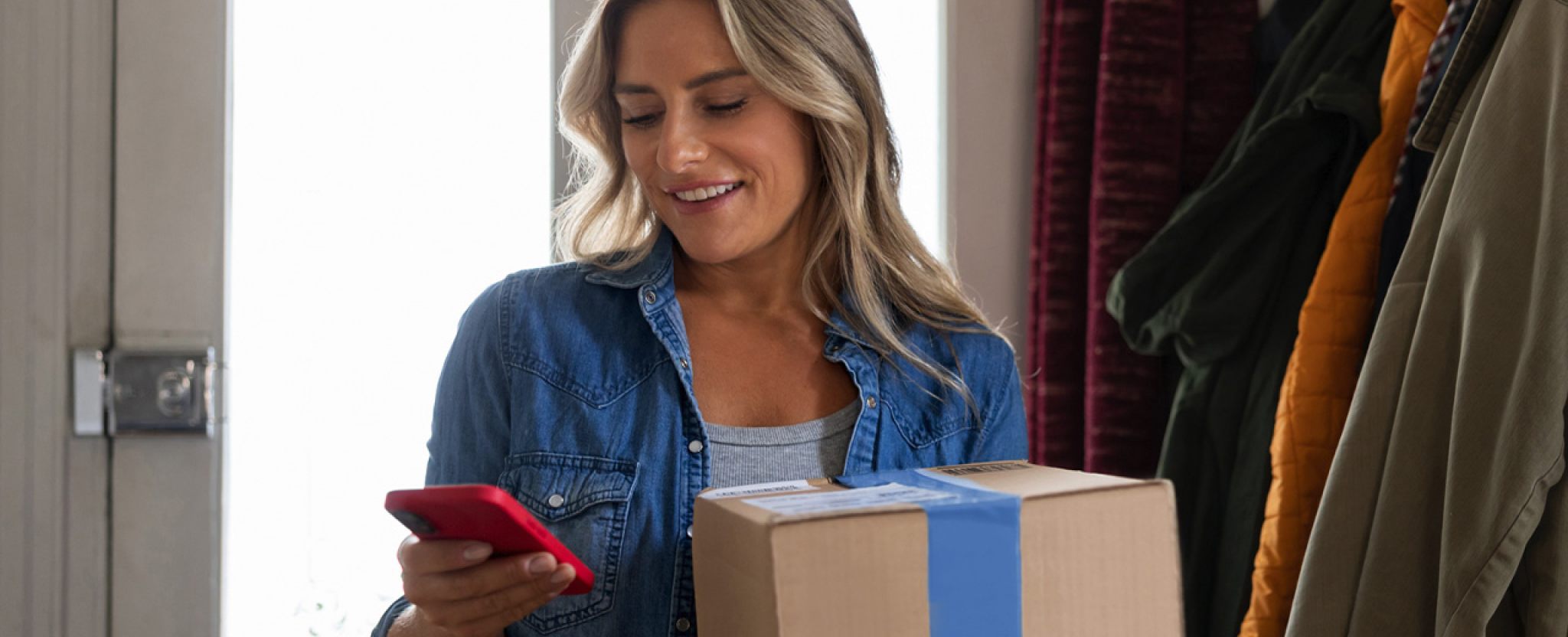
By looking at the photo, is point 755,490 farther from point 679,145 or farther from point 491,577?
point 679,145

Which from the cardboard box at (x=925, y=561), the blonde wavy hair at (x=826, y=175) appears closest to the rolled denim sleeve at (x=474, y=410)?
the blonde wavy hair at (x=826, y=175)

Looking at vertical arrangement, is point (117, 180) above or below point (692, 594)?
above

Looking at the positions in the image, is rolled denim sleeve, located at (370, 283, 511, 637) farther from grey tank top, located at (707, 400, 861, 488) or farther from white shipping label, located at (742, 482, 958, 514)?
white shipping label, located at (742, 482, 958, 514)

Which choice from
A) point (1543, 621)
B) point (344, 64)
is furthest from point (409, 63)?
point (1543, 621)

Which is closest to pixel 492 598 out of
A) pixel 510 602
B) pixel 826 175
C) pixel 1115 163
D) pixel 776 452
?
pixel 510 602

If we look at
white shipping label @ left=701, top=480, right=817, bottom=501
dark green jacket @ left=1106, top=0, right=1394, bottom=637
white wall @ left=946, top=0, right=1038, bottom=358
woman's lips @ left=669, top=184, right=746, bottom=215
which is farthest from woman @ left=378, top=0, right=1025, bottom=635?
white wall @ left=946, top=0, right=1038, bottom=358

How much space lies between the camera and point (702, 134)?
1.02 metres

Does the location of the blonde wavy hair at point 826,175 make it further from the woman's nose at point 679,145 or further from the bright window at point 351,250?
the bright window at point 351,250

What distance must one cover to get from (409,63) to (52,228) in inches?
17.6

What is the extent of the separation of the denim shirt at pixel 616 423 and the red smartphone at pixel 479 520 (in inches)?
7.3

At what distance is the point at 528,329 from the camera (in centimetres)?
101

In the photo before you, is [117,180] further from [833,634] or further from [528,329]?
[833,634]

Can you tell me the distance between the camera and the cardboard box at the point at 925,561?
0.59 meters

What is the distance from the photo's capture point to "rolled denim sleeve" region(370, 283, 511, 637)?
3.24 ft
